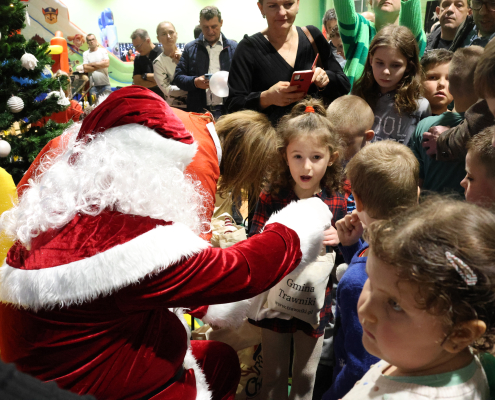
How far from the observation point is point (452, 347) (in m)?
0.70

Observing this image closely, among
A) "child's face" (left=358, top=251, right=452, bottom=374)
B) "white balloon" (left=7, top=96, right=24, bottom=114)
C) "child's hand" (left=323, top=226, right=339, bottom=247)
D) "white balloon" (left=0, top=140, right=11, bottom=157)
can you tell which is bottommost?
"white balloon" (left=0, top=140, right=11, bottom=157)

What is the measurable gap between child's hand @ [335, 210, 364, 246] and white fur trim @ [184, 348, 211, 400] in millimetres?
666

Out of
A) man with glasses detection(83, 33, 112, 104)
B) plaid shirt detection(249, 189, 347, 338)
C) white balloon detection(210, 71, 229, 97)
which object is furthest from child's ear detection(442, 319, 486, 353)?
man with glasses detection(83, 33, 112, 104)

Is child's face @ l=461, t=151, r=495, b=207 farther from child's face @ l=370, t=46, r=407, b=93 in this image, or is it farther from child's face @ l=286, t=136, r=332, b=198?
child's face @ l=370, t=46, r=407, b=93

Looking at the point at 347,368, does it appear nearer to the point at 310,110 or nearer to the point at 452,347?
the point at 452,347

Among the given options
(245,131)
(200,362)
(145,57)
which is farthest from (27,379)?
(145,57)

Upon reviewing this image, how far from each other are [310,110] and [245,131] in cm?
33

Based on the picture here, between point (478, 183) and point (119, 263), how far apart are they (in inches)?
41.9

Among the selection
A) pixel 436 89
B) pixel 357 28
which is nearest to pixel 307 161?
pixel 436 89

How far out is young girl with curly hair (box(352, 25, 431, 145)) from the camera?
2314mm

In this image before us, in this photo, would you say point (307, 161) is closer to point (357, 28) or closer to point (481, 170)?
point (481, 170)

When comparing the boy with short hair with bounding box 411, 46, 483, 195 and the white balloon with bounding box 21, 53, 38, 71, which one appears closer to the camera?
the boy with short hair with bounding box 411, 46, 483, 195

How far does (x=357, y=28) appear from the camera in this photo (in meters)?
2.84

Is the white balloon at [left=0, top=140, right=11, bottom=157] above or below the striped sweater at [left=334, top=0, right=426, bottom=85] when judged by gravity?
below
